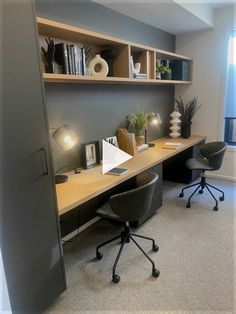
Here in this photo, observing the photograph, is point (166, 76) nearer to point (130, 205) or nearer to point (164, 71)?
point (164, 71)

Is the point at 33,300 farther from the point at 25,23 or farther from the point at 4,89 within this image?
the point at 25,23

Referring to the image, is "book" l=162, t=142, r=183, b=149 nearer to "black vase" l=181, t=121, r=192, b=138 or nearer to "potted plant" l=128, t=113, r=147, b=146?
"potted plant" l=128, t=113, r=147, b=146

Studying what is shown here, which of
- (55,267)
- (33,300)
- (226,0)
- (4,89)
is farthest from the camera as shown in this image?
(226,0)

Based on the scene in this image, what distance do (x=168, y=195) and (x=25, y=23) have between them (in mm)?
2937

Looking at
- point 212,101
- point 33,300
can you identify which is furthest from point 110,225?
point 212,101

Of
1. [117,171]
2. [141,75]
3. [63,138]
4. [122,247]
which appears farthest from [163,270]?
[141,75]

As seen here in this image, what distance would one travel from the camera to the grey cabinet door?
4.20ft

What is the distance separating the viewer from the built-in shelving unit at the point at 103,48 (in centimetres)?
188

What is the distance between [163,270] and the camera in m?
2.08

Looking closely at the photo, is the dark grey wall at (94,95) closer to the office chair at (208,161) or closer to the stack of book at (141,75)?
the stack of book at (141,75)

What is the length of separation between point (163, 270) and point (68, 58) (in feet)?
6.51

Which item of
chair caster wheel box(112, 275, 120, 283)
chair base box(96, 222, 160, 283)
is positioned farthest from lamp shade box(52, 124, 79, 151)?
chair caster wheel box(112, 275, 120, 283)

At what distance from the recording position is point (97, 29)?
101 inches

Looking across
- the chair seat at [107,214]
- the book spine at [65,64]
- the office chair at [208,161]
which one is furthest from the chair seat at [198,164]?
the book spine at [65,64]
